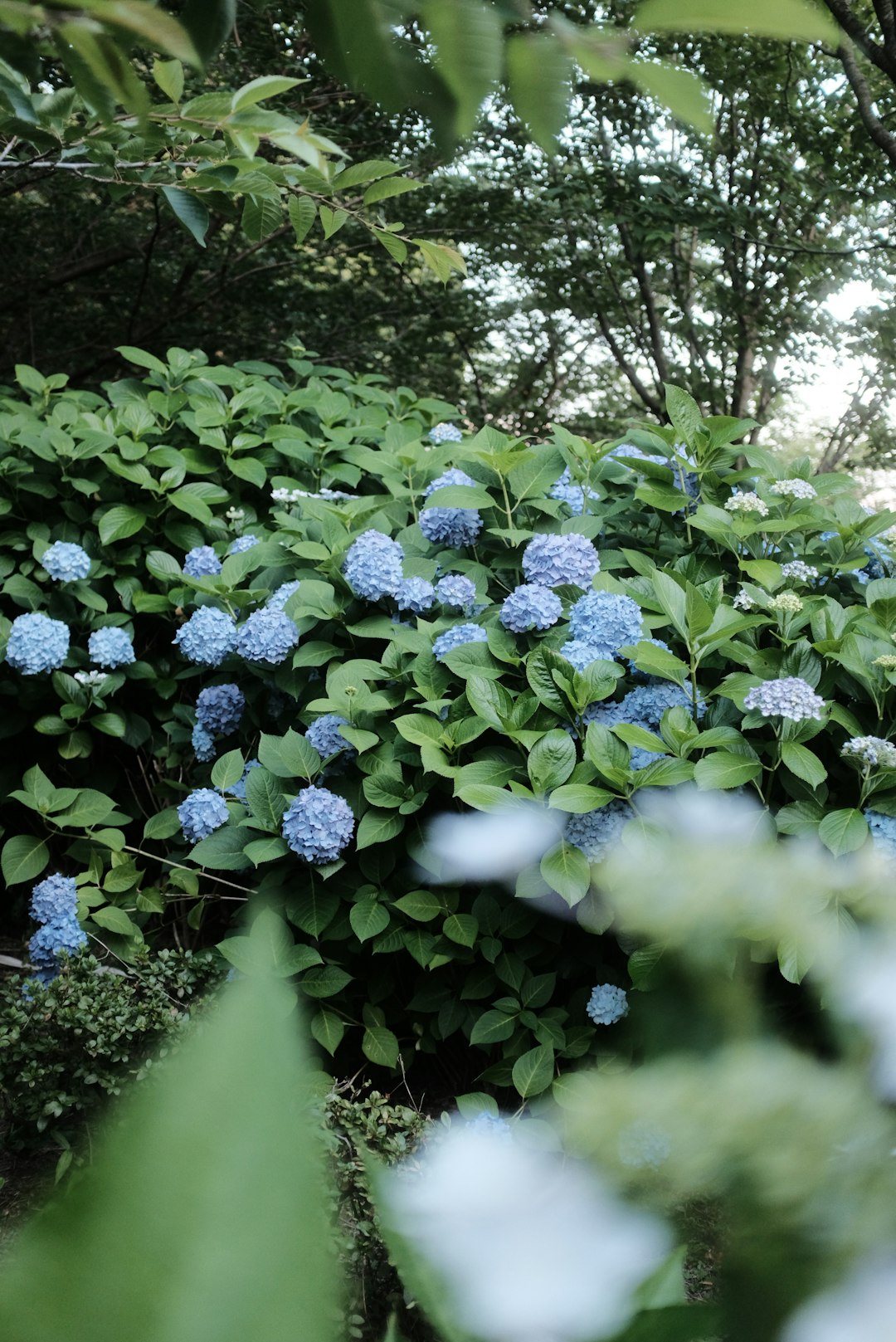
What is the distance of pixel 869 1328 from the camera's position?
0.83 ft

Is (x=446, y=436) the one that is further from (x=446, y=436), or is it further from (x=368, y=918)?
(x=368, y=918)

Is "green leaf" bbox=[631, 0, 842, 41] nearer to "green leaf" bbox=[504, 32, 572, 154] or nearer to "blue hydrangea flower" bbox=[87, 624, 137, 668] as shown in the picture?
"green leaf" bbox=[504, 32, 572, 154]

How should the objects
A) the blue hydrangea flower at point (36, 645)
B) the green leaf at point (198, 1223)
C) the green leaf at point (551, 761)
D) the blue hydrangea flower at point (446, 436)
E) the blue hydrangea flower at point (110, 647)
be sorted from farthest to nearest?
the blue hydrangea flower at point (446, 436), the blue hydrangea flower at point (110, 647), the blue hydrangea flower at point (36, 645), the green leaf at point (551, 761), the green leaf at point (198, 1223)

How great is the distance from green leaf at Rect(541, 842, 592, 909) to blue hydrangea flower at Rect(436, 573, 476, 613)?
785mm

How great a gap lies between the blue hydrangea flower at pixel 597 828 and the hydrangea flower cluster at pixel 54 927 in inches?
53.6

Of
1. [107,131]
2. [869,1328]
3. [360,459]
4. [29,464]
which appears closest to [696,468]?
[360,459]

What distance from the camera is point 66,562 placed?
10.2 ft

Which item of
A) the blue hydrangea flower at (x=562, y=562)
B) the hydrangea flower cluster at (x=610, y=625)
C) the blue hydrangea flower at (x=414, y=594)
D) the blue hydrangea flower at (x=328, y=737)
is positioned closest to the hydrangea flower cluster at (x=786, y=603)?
the hydrangea flower cluster at (x=610, y=625)

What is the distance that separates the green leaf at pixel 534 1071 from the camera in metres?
2.22

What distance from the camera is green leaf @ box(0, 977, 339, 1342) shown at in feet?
0.64

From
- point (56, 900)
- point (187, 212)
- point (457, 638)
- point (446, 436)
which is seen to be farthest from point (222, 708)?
point (187, 212)

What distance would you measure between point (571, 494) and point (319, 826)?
1260 mm

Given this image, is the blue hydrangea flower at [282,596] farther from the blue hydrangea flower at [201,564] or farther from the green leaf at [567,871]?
the green leaf at [567,871]

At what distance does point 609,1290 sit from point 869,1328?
0.21 ft
